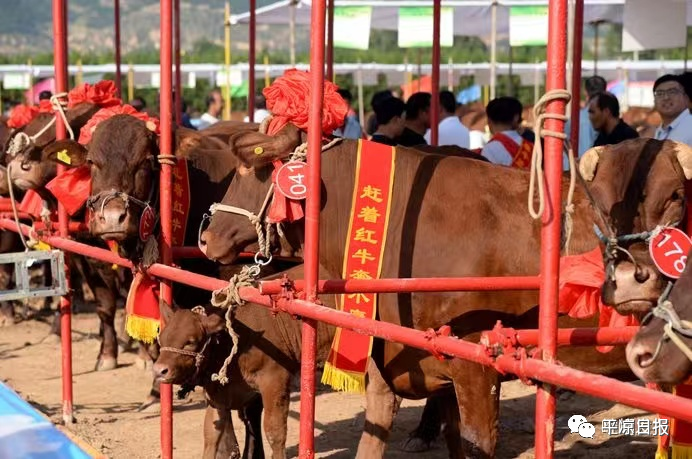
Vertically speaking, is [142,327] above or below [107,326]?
above

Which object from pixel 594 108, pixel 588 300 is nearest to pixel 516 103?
pixel 594 108

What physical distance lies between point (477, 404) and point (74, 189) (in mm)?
2886

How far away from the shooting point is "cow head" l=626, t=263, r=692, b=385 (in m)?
2.95

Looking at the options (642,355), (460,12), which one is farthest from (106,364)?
(460,12)

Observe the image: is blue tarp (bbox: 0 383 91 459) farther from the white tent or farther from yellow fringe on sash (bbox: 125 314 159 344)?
the white tent

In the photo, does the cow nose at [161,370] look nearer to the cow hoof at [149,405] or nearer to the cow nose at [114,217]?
the cow nose at [114,217]

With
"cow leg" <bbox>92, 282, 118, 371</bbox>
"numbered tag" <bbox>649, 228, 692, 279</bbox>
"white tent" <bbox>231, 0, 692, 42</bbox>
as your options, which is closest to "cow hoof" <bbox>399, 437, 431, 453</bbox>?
"numbered tag" <bbox>649, 228, 692, 279</bbox>

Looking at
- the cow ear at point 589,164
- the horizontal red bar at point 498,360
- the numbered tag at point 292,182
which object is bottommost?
the horizontal red bar at point 498,360

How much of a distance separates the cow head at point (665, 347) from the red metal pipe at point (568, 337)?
30 cm

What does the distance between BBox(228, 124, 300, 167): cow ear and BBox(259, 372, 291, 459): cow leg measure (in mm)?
1040

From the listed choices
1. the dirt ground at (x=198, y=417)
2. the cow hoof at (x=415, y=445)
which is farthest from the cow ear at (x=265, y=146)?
the cow hoof at (x=415, y=445)

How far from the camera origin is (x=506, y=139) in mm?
8516

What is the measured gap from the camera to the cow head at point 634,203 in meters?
3.61

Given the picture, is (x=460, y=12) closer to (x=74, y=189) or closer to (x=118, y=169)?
(x=74, y=189)
